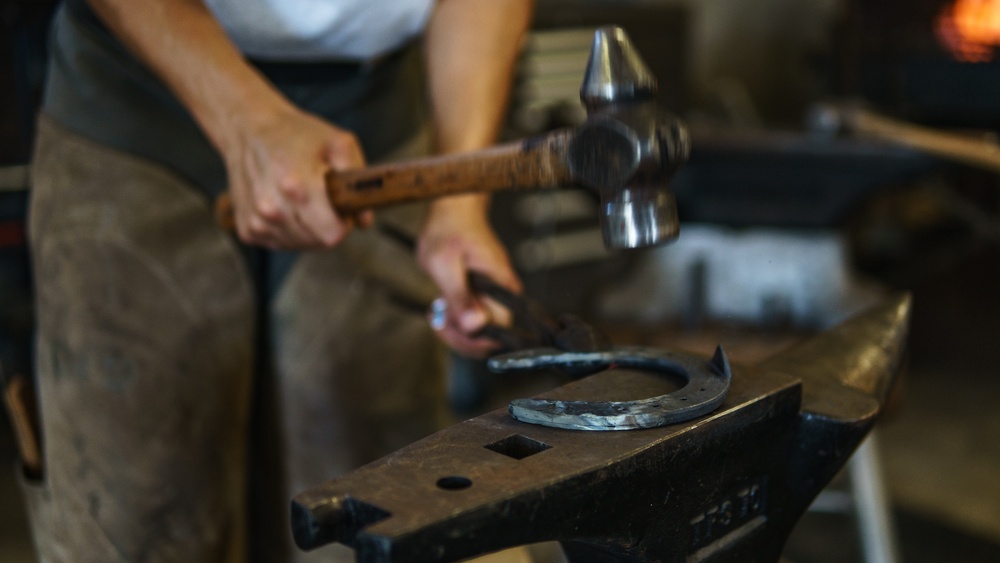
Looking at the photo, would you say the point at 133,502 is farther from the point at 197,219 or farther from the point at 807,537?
the point at 807,537

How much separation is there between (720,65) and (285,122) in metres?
3.72

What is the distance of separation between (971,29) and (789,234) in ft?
4.73

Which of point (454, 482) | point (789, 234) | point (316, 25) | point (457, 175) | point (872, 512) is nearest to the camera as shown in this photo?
point (454, 482)

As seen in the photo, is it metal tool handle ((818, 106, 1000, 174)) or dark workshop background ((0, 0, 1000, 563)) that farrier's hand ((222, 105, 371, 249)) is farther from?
metal tool handle ((818, 106, 1000, 174))

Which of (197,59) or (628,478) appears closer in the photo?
(628,478)

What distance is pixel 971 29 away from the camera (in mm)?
3678

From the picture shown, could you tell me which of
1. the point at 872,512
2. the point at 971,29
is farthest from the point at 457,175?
the point at 971,29

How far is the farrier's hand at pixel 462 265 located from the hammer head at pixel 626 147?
32cm

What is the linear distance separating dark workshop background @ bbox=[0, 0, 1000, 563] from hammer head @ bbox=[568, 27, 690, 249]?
127 cm

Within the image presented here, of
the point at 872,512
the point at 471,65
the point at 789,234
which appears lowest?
the point at 872,512

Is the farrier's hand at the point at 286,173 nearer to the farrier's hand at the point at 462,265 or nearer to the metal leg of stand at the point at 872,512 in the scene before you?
→ the farrier's hand at the point at 462,265

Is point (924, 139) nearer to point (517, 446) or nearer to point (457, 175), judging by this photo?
point (457, 175)

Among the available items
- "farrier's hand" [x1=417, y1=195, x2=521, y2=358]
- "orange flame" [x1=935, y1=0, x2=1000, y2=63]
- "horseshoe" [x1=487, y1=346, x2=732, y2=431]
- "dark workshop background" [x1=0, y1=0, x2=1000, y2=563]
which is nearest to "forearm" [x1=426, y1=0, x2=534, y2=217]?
"farrier's hand" [x1=417, y1=195, x2=521, y2=358]

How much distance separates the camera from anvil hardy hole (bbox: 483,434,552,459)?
0.72 meters
